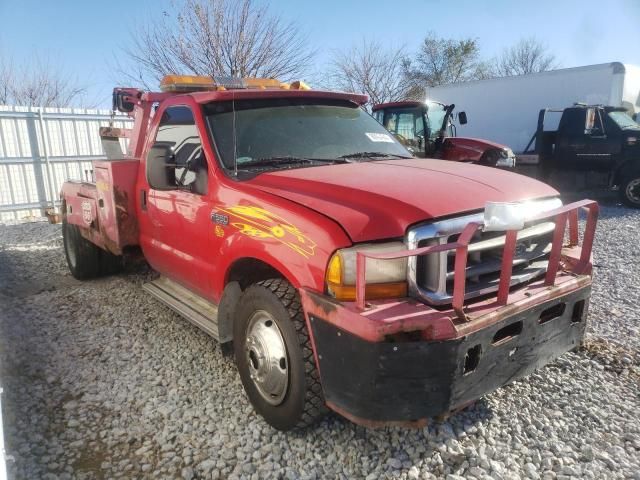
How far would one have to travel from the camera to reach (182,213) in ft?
11.5

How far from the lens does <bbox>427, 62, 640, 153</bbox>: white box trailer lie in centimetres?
1199

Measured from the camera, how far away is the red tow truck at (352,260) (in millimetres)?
2084

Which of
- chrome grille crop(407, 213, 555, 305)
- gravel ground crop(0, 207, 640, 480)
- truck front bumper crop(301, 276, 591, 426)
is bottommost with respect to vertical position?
gravel ground crop(0, 207, 640, 480)

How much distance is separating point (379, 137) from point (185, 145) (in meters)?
1.53

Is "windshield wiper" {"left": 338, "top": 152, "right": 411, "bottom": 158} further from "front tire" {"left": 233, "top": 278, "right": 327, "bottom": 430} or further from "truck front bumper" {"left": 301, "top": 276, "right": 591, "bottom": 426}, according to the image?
"truck front bumper" {"left": 301, "top": 276, "right": 591, "bottom": 426}

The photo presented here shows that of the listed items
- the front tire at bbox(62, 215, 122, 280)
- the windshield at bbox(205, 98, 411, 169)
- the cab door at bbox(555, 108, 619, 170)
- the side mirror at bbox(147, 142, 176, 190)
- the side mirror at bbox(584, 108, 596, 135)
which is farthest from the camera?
the cab door at bbox(555, 108, 619, 170)

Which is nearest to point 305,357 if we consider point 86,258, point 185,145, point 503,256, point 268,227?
point 268,227

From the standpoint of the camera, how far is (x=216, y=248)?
10.3 ft

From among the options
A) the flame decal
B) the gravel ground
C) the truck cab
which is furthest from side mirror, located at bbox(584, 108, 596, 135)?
the flame decal

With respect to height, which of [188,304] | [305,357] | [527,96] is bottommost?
[188,304]

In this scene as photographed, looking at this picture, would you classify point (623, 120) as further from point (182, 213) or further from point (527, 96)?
point (182, 213)

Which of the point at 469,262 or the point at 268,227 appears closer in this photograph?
the point at 469,262

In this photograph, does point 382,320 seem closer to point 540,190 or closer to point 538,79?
point 540,190

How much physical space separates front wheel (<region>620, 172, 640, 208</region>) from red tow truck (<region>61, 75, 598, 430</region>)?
9.11m
